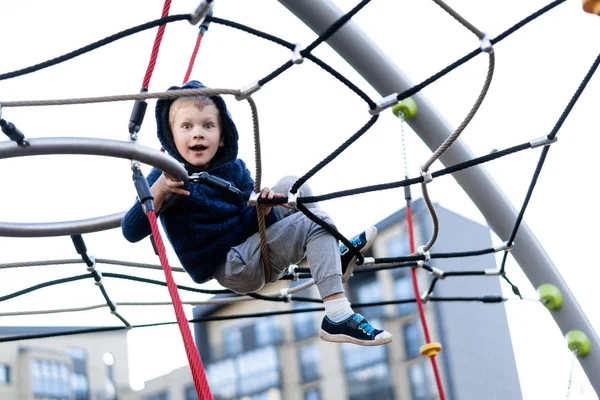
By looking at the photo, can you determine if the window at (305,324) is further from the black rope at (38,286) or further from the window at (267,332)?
the black rope at (38,286)

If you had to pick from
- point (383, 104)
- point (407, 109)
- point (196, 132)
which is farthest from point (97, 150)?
point (407, 109)

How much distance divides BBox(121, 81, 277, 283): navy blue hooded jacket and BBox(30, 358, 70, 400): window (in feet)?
22.3

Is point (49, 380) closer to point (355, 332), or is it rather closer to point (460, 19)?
point (355, 332)

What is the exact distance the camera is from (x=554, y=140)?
5.27 feet

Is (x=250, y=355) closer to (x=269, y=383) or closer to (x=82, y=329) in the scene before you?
(x=269, y=383)

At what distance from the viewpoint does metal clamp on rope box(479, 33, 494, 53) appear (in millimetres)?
1427

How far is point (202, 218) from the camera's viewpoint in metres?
1.54

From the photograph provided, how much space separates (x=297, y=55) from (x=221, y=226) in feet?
1.10

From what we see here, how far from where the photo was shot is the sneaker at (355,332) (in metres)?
1.44

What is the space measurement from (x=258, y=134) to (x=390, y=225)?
225 inches

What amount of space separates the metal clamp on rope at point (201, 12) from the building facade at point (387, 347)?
16.2 ft

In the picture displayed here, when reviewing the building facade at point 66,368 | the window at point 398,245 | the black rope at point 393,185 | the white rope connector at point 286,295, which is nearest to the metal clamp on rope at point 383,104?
the black rope at point 393,185

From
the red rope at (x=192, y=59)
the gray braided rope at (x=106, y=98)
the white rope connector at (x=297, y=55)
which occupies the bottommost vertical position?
the gray braided rope at (x=106, y=98)

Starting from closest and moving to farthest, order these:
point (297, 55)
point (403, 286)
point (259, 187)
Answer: point (297, 55) < point (259, 187) < point (403, 286)
